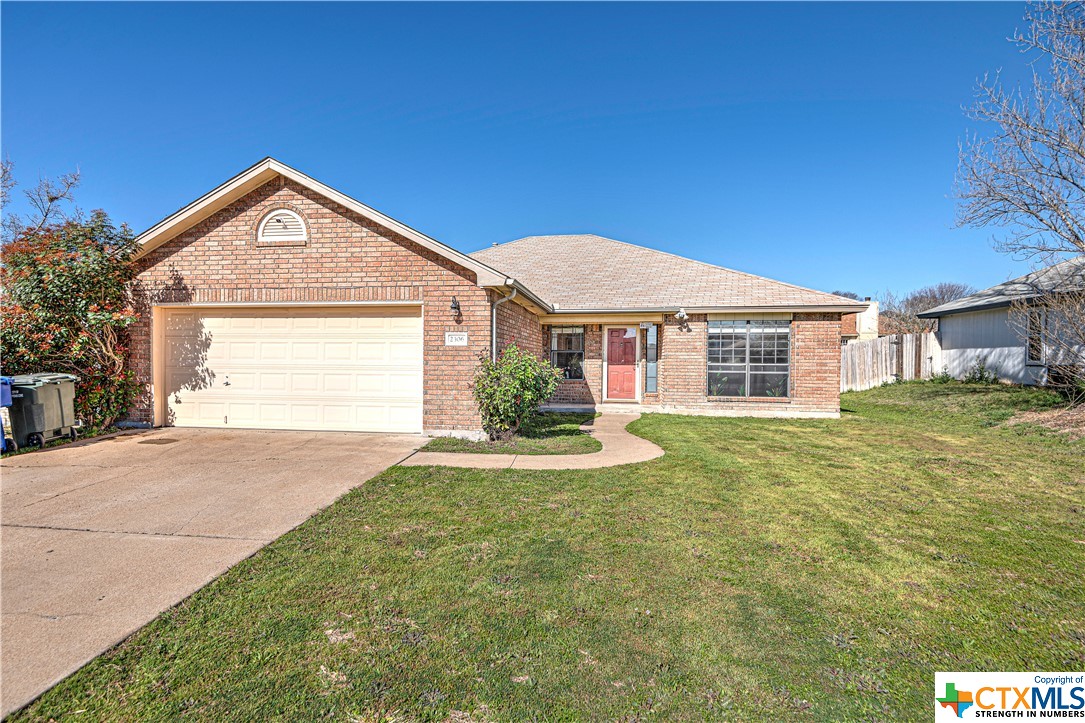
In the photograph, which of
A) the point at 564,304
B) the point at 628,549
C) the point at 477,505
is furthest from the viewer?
the point at 564,304

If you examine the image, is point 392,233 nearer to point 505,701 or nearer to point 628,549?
point 628,549

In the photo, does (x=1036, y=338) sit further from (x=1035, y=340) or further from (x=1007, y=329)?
(x=1007, y=329)

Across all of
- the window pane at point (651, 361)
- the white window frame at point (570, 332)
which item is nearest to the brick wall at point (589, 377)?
the white window frame at point (570, 332)

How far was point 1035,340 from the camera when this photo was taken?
13.0 metres

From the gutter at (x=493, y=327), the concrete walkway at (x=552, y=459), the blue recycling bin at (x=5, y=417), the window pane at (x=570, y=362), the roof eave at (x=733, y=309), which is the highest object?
the roof eave at (x=733, y=309)

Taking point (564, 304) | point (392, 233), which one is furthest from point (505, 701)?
point (564, 304)

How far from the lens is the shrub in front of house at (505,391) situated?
799 centimetres

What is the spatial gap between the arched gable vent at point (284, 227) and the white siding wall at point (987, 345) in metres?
18.1

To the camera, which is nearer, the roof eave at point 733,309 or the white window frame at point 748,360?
the roof eave at point 733,309

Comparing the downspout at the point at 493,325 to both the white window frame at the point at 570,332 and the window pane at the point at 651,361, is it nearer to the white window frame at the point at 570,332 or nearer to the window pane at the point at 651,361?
the white window frame at the point at 570,332

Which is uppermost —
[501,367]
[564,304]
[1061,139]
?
[1061,139]

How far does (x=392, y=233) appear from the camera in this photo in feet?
27.7

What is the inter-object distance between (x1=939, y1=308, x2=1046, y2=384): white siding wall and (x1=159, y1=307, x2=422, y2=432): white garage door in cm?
1634

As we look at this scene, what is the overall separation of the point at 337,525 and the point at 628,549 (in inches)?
107
